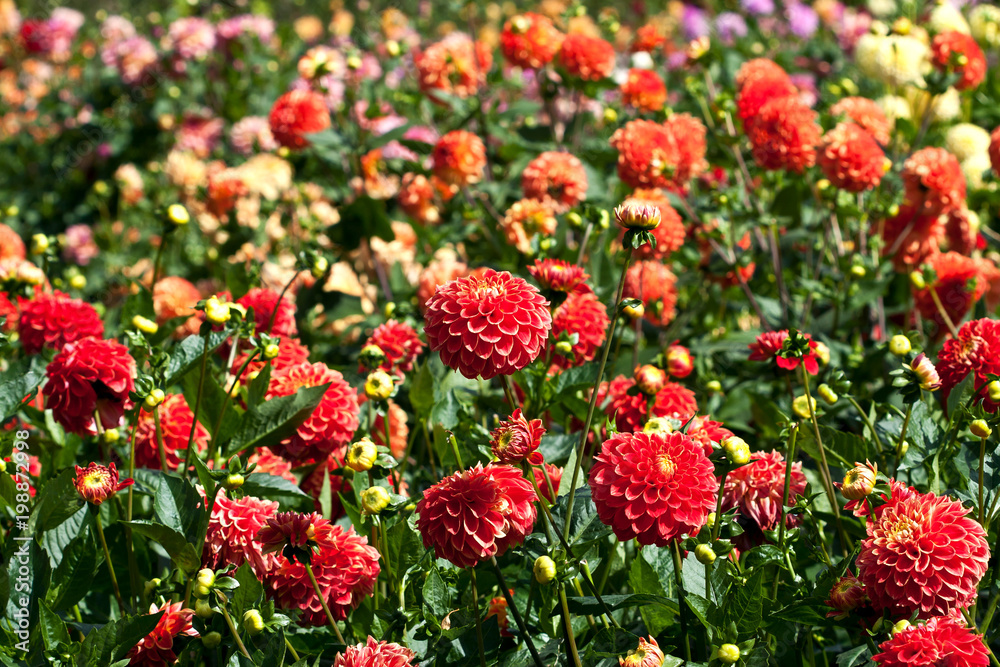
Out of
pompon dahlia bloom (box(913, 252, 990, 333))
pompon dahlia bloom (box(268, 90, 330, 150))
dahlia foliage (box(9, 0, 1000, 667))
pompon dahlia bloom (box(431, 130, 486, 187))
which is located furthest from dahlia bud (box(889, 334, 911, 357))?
pompon dahlia bloom (box(268, 90, 330, 150))

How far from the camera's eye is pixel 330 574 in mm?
1302

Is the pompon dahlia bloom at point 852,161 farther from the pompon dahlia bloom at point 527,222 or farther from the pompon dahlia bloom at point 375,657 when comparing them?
the pompon dahlia bloom at point 375,657

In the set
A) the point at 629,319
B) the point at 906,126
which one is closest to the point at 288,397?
the point at 629,319

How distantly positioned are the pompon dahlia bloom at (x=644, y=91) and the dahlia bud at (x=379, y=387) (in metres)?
1.61

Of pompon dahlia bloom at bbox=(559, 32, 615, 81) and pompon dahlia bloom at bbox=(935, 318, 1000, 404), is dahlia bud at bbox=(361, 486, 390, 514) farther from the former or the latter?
pompon dahlia bloom at bbox=(559, 32, 615, 81)

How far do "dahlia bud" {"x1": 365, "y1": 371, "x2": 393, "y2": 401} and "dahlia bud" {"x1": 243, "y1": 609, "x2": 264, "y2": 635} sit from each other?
15.6 inches

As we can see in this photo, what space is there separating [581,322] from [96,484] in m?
0.90

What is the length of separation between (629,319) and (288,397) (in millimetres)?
738

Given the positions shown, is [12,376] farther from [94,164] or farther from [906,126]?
[94,164]

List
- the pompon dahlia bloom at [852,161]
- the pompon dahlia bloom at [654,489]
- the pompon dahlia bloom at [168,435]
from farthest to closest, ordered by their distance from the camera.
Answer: the pompon dahlia bloom at [852,161], the pompon dahlia bloom at [168,435], the pompon dahlia bloom at [654,489]

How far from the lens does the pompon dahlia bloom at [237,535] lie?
1.33 meters

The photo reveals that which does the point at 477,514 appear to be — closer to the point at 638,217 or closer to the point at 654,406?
the point at 638,217

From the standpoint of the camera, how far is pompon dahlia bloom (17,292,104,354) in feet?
6.19

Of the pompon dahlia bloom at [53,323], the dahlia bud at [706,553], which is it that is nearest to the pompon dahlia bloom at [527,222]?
the pompon dahlia bloom at [53,323]
